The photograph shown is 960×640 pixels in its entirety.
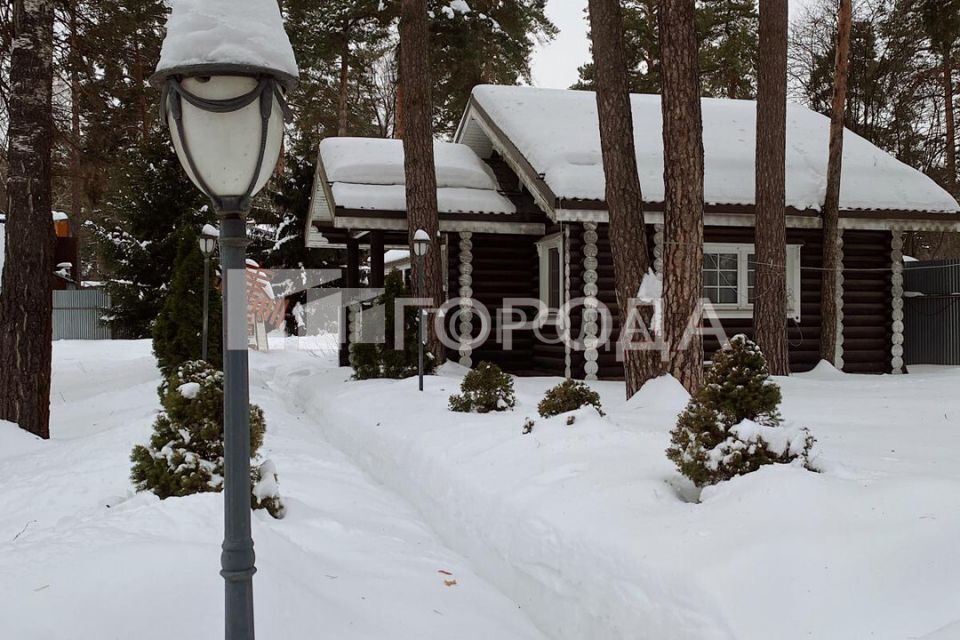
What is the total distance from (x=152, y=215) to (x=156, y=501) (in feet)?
60.1

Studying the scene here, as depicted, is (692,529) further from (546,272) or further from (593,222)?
(546,272)

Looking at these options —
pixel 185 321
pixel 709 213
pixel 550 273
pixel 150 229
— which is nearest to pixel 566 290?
pixel 550 273

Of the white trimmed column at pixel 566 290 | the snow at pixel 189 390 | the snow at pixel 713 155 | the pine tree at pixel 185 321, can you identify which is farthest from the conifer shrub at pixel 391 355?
the snow at pixel 189 390

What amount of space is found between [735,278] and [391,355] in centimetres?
620

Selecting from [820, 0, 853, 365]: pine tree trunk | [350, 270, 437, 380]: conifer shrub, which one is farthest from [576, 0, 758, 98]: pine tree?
[350, 270, 437, 380]: conifer shrub

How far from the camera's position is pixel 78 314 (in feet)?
90.9

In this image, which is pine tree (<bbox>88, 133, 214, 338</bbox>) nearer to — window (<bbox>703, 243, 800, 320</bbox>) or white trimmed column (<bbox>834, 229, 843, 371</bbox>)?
→ window (<bbox>703, 243, 800, 320</bbox>)

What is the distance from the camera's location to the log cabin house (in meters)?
13.1

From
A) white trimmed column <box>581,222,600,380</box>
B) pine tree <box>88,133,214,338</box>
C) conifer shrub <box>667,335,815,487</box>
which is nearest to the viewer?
conifer shrub <box>667,335,815,487</box>

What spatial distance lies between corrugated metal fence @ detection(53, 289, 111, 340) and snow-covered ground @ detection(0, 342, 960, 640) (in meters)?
22.1

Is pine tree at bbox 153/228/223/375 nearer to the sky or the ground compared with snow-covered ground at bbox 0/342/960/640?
nearer to the sky

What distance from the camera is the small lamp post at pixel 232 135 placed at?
8.43 feet

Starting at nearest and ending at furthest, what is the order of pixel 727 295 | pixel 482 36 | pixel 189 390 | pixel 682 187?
pixel 189 390 < pixel 682 187 < pixel 727 295 < pixel 482 36

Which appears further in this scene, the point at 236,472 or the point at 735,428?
the point at 735,428
